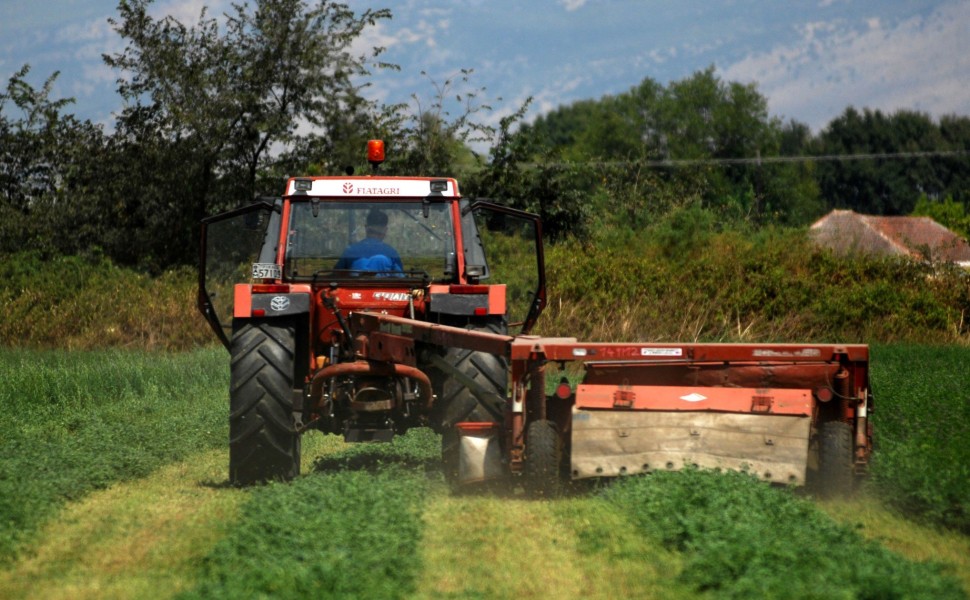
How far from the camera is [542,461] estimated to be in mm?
7684

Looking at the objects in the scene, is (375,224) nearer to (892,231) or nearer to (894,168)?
(892,231)

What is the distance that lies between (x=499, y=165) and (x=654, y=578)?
22.6 metres

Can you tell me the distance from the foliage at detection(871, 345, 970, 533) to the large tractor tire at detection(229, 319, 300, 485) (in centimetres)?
389

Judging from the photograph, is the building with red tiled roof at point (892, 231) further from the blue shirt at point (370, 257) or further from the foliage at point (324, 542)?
the foliage at point (324, 542)

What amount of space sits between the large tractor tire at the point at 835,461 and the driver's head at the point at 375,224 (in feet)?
11.9

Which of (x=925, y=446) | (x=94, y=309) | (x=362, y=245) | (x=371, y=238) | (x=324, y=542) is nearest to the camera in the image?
(x=324, y=542)

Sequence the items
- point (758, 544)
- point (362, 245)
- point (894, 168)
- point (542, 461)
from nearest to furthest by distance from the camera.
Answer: point (758, 544)
point (542, 461)
point (362, 245)
point (894, 168)

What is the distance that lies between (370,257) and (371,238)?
0.26m

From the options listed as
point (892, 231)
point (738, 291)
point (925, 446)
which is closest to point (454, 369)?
point (925, 446)

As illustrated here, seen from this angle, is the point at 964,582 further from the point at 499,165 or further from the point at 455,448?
the point at 499,165

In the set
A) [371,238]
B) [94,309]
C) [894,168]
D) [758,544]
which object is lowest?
[94,309]

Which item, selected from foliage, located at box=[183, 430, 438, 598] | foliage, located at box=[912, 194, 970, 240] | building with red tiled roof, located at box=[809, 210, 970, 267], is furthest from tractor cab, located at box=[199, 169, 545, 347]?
foliage, located at box=[912, 194, 970, 240]

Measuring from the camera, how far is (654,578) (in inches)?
218

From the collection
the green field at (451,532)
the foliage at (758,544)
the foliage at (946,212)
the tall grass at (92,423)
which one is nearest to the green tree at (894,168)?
the foliage at (946,212)
